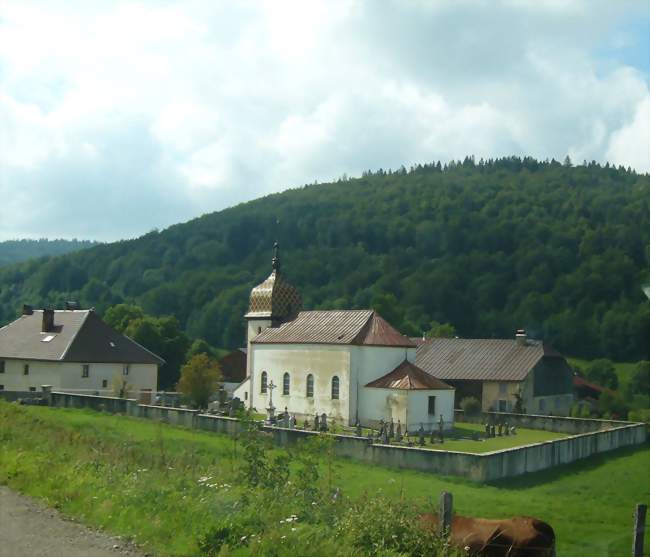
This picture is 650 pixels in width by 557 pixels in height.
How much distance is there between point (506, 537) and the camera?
54.4ft

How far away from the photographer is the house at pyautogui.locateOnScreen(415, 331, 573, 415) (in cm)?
5738

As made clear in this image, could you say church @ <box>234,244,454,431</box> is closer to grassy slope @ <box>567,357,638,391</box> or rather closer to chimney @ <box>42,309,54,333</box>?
chimney @ <box>42,309,54,333</box>

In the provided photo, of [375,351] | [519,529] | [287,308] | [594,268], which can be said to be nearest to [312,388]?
[375,351]

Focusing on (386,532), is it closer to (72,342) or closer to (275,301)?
(275,301)

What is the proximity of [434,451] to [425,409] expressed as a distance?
1426cm

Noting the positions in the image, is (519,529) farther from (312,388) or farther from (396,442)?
(312,388)

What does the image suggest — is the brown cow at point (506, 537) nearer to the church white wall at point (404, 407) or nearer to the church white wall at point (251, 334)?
the church white wall at point (404, 407)

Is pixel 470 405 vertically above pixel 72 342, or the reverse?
pixel 72 342

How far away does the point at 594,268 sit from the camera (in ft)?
363

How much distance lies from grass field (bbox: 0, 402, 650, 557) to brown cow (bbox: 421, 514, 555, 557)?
99 centimetres

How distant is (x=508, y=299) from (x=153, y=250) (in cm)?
7216

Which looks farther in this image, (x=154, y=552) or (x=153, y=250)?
(x=153, y=250)

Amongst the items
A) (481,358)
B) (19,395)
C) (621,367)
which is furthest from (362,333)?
(621,367)

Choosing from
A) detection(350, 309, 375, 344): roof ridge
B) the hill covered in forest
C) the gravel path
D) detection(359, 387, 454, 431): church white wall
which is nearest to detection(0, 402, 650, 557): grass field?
Answer: the gravel path
